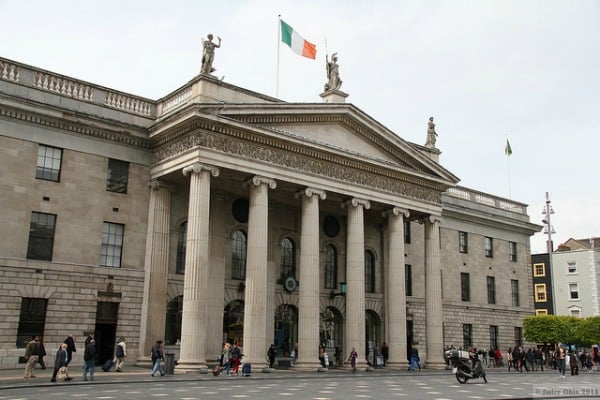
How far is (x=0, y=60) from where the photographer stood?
28.9m

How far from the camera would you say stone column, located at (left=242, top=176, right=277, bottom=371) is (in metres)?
30.2

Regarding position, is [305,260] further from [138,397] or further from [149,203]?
[138,397]

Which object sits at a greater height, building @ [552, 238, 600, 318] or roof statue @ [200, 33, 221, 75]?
roof statue @ [200, 33, 221, 75]

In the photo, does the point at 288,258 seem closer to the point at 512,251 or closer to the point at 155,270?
the point at 155,270

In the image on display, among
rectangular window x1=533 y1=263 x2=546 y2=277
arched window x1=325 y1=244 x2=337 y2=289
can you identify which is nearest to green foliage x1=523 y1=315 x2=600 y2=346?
rectangular window x1=533 y1=263 x2=546 y2=277

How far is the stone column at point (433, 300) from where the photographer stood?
39000 mm

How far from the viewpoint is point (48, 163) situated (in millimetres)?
29922

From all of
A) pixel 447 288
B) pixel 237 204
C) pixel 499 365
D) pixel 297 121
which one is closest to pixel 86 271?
pixel 237 204

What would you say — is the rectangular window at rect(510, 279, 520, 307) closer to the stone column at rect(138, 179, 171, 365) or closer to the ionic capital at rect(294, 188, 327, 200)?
the ionic capital at rect(294, 188, 327, 200)

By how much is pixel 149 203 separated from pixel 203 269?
19.4 ft

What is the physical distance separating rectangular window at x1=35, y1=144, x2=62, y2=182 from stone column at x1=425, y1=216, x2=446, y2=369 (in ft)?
73.3

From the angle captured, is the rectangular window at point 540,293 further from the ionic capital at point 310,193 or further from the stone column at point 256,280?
the stone column at point 256,280

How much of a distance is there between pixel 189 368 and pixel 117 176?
409 inches

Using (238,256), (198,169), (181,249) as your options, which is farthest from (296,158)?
(181,249)
